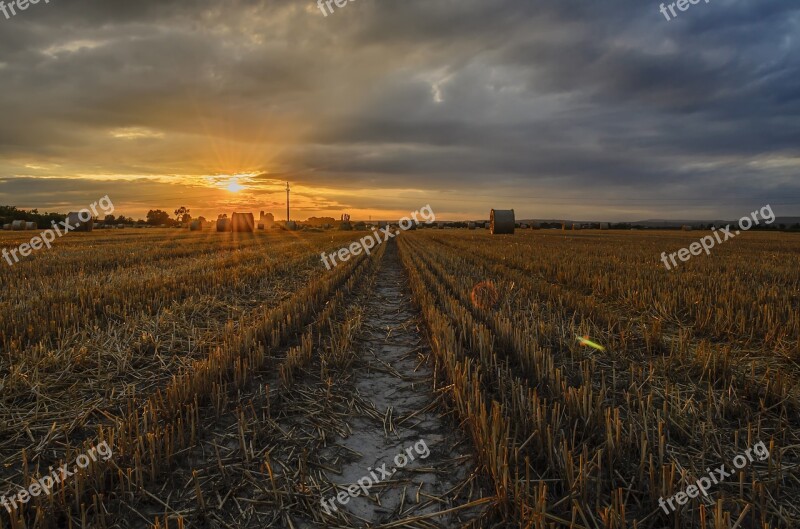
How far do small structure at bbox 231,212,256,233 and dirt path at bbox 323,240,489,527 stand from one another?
43.9m

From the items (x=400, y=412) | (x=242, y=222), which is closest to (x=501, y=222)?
(x=242, y=222)

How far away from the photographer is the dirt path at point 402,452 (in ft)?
8.05

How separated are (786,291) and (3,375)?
37.1 ft

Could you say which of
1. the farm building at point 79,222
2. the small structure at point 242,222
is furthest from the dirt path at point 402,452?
the farm building at point 79,222

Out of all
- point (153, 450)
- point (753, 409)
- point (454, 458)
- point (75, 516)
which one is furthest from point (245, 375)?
point (753, 409)

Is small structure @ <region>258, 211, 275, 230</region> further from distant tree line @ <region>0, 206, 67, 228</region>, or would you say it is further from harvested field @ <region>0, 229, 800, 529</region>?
harvested field @ <region>0, 229, 800, 529</region>

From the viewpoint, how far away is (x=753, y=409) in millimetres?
3414

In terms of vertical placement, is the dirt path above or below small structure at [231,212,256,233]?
below

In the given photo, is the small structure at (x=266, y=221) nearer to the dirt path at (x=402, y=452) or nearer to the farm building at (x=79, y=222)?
the farm building at (x=79, y=222)

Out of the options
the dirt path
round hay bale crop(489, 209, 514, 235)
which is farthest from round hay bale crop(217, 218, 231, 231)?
the dirt path

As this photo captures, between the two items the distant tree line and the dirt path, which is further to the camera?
the distant tree line

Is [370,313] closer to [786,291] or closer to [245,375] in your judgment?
[245,375]

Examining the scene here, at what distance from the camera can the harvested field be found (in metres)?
2.33

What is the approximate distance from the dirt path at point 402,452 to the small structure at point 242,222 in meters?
43.9
